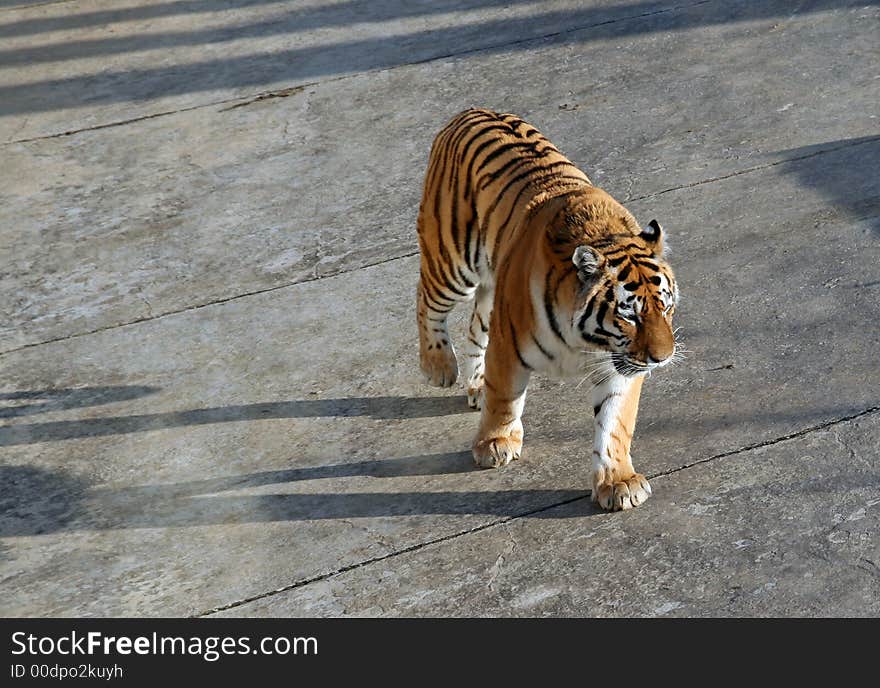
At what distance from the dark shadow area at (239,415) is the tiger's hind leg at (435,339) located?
0.37 ft

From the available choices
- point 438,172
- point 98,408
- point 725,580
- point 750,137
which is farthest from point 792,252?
point 98,408

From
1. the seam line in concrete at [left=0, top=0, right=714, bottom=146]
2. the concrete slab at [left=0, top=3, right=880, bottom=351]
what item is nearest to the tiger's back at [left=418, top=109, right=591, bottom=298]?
the concrete slab at [left=0, top=3, right=880, bottom=351]

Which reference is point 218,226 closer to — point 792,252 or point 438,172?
point 438,172

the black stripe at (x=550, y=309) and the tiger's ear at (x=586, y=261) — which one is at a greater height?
the tiger's ear at (x=586, y=261)

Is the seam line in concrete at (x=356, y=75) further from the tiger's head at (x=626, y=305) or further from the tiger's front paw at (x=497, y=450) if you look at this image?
the tiger's head at (x=626, y=305)

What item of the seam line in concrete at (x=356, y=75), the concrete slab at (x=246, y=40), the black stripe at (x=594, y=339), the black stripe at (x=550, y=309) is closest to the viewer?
the black stripe at (x=594, y=339)

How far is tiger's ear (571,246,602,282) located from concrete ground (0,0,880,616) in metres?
0.98

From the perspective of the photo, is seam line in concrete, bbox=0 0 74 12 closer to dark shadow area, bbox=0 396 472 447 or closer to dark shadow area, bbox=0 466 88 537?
dark shadow area, bbox=0 396 472 447

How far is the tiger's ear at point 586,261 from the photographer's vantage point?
13.3 feet

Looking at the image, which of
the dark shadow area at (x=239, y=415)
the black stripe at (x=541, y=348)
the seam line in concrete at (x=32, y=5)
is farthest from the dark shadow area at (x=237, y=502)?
the seam line in concrete at (x=32, y=5)

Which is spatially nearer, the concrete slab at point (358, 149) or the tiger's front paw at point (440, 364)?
the tiger's front paw at point (440, 364)

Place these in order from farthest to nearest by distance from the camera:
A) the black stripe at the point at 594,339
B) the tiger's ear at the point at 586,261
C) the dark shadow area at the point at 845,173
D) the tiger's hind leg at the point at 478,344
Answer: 1. the dark shadow area at the point at 845,173
2. the tiger's hind leg at the point at 478,344
3. the black stripe at the point at 594,339
4. the tiger's ear at the point at 586,261

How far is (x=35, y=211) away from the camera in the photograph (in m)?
7.02

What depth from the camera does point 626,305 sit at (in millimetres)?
4086
